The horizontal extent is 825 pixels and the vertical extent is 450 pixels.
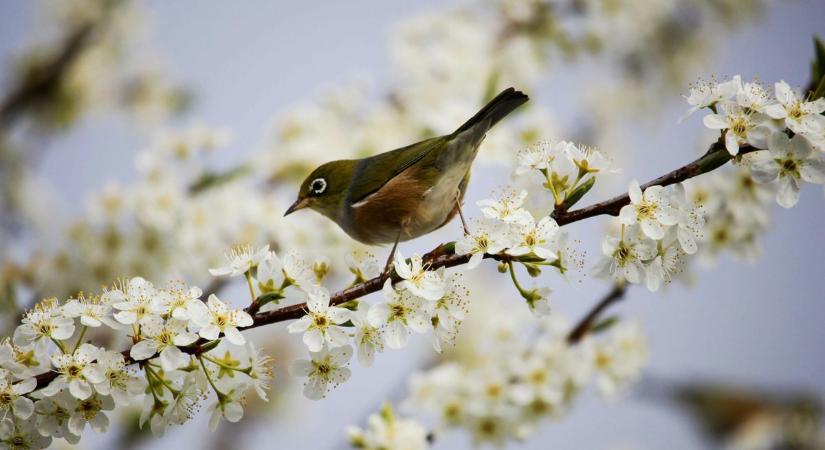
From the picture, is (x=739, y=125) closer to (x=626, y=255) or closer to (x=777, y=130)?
(x=777, y=130)

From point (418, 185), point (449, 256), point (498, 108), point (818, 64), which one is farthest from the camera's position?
point (418, 185)

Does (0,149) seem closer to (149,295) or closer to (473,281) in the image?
(149,295)

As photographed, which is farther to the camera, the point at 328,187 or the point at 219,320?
the point at 328,187

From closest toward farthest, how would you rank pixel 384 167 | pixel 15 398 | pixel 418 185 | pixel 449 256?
1. pixel 15 398
2. pixel 449 256
3. pixel 418 185
4. pixel 384 167

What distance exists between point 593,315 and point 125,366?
2249 mm

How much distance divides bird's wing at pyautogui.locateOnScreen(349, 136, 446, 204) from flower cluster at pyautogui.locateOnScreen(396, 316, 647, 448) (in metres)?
1.30

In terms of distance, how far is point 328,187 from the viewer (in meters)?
3.54

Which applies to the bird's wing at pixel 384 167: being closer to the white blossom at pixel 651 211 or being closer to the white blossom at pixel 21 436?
the white blossom at pixel 651 211

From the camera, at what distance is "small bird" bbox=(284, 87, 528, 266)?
9.62ft

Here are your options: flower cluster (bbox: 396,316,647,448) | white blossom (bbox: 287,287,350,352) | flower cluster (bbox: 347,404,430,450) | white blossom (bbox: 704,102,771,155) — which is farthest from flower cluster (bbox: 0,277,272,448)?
flower cluster (bbox: 396,316,647,448)

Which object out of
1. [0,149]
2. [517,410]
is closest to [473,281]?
[517,410]

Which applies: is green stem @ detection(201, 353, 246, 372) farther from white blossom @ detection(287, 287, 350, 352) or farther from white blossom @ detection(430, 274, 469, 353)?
white blossom @ detection(430, 274, 469, 353)

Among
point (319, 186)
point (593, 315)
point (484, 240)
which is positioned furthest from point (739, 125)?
point (319, 186)

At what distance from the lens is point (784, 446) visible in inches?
247
